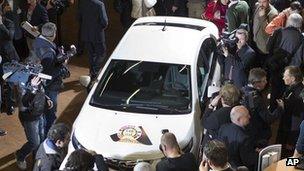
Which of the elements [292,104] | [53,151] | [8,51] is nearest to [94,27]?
[8,51]

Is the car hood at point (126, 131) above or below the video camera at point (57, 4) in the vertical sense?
below

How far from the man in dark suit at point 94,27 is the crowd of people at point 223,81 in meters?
0.02

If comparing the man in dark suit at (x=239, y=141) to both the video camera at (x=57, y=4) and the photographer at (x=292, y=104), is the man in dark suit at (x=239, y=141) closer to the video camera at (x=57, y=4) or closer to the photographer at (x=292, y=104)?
the photographer at (x=292, y=104)

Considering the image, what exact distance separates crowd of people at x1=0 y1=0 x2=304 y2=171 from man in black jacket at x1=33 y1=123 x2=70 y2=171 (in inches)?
0.4

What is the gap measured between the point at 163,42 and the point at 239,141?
2631mm

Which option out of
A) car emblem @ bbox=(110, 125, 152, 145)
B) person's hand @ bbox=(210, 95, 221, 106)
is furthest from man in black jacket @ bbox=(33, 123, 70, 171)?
person's hand @ bbox=(210, 95, 221, 106)

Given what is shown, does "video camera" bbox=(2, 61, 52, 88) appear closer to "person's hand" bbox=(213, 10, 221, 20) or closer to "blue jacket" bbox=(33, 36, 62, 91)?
"blue jacket" bbox=(33, 36, 62, 91)

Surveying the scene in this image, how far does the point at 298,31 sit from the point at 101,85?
3308 mm

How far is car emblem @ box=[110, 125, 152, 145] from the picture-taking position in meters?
6.72

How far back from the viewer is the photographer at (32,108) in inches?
287

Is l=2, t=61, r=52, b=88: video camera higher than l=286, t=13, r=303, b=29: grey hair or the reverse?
the reverse

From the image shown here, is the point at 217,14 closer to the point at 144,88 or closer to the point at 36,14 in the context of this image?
the point at 36,14

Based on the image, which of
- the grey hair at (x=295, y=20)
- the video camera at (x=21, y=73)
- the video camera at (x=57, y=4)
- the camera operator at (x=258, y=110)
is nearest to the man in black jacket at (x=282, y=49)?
the grey hair at (x=295, y=20)

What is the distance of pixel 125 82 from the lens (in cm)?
768
